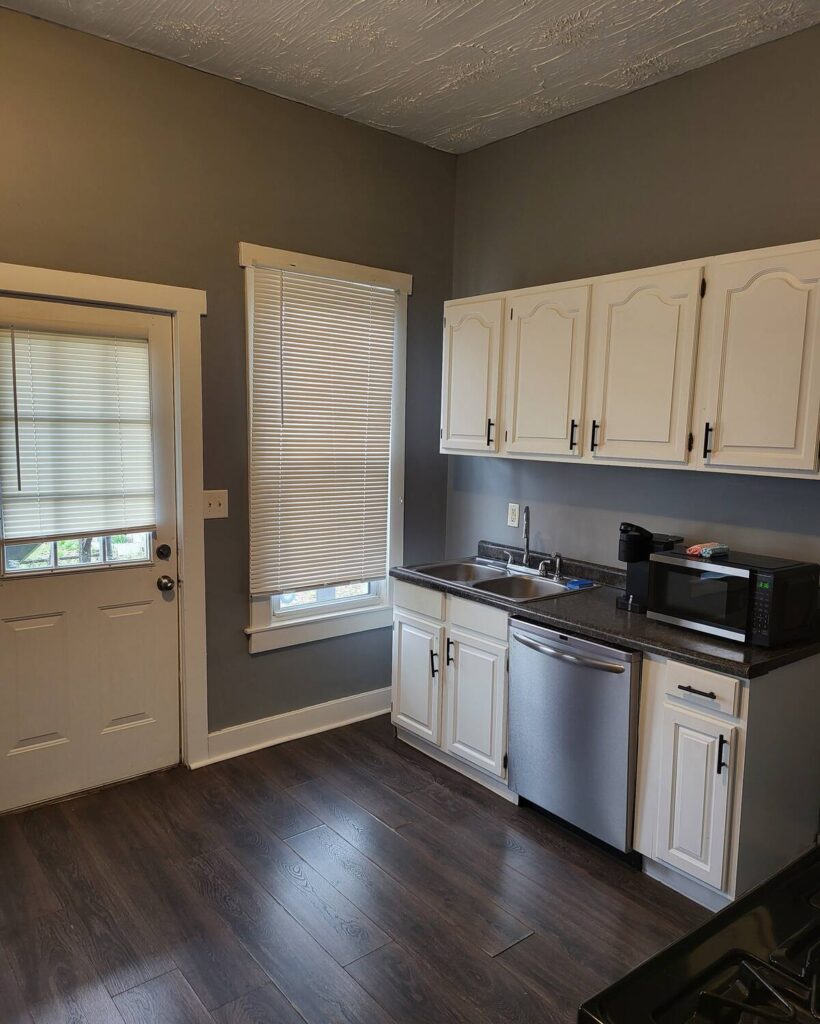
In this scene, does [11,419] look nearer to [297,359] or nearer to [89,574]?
[89,574]

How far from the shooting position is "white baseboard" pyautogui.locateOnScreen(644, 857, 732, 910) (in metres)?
2.38

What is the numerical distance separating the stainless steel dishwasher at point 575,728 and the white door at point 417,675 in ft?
1.55

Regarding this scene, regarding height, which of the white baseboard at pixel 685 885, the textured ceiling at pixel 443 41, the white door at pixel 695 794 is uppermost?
the textured ceiling at pixel 443 41

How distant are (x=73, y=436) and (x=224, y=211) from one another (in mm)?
1162

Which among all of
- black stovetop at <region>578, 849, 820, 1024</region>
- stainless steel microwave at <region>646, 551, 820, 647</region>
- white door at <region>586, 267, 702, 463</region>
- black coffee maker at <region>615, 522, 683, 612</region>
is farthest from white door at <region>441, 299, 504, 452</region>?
black stovetop at <region>578, 849, 820, 1024</region>

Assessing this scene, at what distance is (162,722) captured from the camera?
10.6 ft

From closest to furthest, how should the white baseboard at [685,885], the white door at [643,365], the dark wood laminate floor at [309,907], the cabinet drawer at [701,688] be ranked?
1. the dark wood laminate floor at [309,907]
2. the cabinet drawer at [701,688]
3. the white baseboard at [685,885]
4. the white door at [643,365]

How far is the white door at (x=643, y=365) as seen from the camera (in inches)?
103

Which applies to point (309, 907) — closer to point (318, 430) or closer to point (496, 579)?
point (496, 579)

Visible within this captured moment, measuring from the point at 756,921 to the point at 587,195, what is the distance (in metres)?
3.08

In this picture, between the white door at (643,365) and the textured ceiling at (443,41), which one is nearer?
Answer: the textured ceiling at (443,41)

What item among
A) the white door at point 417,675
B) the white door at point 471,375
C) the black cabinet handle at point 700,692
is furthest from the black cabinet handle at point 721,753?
the white door at point 471,375

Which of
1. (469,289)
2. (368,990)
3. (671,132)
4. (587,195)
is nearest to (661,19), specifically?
(671,132)

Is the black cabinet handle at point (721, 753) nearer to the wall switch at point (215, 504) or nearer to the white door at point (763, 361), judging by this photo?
the white door at point (763, 361)
